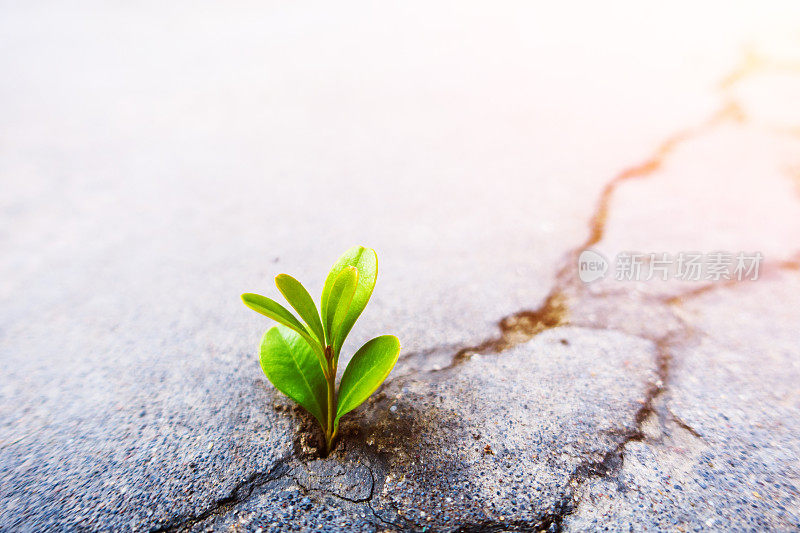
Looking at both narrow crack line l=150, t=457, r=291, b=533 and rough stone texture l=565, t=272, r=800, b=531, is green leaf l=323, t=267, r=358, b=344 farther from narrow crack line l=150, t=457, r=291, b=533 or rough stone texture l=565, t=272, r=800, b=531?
rough stone texture l=565, t=272, r=800, b=531

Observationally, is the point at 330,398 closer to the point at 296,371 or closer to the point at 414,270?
the point at 296,371

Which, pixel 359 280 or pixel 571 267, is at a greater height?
pixel 359 280

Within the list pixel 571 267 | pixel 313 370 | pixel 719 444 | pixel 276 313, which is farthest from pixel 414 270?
pixel 719 444

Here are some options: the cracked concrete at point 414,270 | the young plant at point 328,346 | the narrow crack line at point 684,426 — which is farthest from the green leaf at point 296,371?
the narrow crack line at point 684,426

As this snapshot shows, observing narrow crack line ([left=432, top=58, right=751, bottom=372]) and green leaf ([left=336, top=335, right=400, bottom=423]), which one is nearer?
green leaf ([left=336, top=335, right=400, bottom=423])

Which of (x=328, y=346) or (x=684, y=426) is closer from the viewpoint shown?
(x=328, y=346)

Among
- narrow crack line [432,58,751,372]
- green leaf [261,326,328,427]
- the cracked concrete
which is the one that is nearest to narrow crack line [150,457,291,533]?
the cracked concrete

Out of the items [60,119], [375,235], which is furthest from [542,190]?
[60,119]
